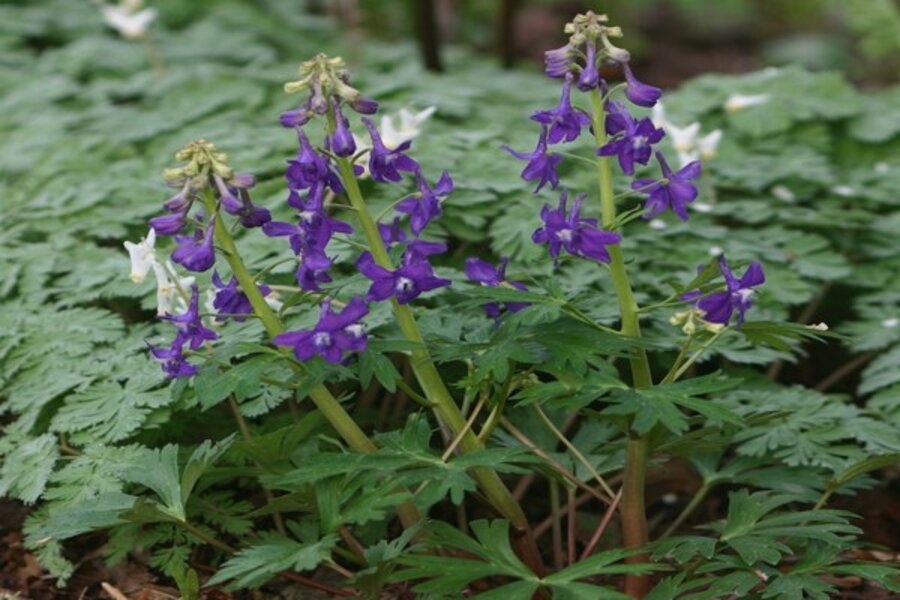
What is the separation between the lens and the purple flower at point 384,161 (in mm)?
2209

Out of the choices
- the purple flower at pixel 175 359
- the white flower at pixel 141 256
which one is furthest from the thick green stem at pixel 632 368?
the white flower at pixel 141 256

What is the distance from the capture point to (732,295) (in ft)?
7.14

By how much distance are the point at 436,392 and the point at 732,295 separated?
2.11ft

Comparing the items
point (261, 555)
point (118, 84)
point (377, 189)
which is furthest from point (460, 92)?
point (261, 555)

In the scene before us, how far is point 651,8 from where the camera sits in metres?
9.99

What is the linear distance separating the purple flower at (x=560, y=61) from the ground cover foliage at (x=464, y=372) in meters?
0.44

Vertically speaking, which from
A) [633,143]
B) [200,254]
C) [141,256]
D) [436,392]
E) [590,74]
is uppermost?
[590,74]

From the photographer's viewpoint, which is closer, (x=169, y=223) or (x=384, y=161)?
(x=169, y=223)

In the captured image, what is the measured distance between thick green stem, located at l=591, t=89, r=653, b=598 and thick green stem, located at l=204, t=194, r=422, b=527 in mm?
469

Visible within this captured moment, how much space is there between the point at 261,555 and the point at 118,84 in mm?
3654

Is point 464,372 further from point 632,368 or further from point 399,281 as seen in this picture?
point 399,281

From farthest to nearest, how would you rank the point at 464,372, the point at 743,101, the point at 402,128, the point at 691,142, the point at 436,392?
the point at 743,101 → the point at 691,142 → the point at 402,128 → the point at 464,372 → the point at 436,392

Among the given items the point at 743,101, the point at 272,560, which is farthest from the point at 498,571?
the point at 743,101

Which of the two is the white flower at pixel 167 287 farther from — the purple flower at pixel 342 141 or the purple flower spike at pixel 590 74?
the purple flower spike at pixel 590 74
